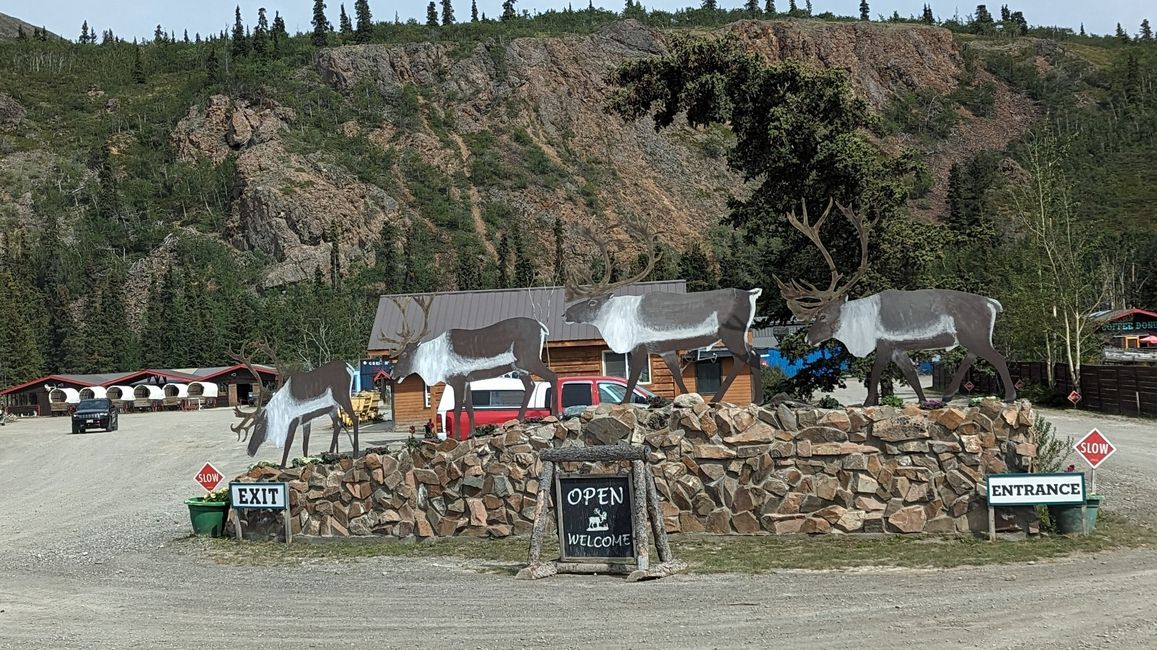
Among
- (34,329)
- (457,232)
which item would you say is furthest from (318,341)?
(457,232)

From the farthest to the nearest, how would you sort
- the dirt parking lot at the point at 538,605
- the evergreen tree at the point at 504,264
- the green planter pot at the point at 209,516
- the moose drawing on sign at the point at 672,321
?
1. the evergreen tree at the point at 504,264
2. the green planter pot at the point at 209,516
3. the moose drawing on sign at the point at 672,321
4. the dirt parking lot at the point at 538,605

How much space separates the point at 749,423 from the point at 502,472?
3424mm

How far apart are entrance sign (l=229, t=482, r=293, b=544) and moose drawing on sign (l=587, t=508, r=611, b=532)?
17.7 ft

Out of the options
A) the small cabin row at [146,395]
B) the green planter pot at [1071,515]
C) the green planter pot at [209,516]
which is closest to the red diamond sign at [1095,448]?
the green planter pot at [1071,515]


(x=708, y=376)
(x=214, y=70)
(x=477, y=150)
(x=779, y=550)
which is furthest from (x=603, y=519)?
(x=214, y=70)

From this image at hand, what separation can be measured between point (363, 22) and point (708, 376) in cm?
15239

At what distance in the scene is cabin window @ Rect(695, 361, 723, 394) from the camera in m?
31.4

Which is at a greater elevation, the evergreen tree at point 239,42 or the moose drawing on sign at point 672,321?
the evergreen tree at point 239,42

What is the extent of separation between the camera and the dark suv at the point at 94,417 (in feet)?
149

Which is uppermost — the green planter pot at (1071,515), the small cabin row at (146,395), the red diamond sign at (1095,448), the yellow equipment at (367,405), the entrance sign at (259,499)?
the red diamond sign at (1095,448)

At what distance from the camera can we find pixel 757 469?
13906 mm

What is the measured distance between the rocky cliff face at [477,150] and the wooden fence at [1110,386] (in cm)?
8240

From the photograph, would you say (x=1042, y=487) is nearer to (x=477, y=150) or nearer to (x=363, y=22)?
(x=477, y=150)

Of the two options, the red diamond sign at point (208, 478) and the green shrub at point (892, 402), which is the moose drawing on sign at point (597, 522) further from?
the red diamond sign at point (208, 478)
